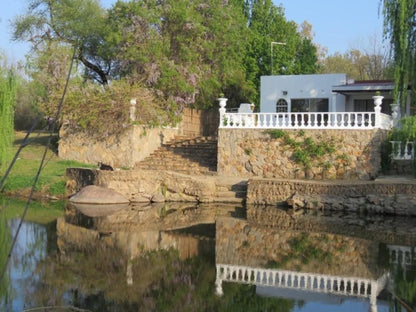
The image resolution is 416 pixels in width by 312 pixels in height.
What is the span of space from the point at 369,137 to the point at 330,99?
594 cm

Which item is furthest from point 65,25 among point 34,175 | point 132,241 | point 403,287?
point 403,287

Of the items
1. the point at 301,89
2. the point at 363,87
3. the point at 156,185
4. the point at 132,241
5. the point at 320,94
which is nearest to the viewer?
the point at 132,241

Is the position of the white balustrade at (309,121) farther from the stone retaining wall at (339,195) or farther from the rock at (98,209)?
the rock at (98,209)

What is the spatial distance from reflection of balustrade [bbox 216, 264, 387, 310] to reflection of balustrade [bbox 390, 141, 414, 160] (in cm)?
914

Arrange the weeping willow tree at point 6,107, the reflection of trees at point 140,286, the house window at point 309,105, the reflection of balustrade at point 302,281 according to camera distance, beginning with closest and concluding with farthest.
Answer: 1. the reflection of trees at point 140,286
2. the reflection of balustrade at point 302,281
3. the weeping willow tree at point 6,107
4. the house window at point 309,105

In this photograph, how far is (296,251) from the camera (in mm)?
9680

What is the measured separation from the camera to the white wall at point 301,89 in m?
22.1

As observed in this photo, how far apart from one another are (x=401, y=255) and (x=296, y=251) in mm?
1746

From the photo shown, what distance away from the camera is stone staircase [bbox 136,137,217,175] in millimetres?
18688

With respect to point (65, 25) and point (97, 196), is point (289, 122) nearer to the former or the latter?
point (97, 196)

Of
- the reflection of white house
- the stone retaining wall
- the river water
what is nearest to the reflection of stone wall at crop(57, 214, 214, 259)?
the river water

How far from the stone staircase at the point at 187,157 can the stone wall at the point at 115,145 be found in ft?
1.07

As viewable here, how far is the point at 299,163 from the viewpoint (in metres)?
17.4

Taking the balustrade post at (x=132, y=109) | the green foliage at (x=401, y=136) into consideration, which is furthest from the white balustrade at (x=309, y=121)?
the balustrade post at (x=132, y=109)
